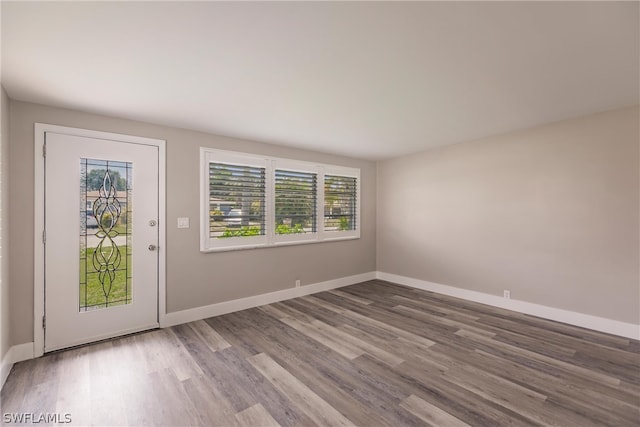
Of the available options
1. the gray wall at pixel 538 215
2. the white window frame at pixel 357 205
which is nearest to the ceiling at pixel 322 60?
the gray wall at pixel 538 215

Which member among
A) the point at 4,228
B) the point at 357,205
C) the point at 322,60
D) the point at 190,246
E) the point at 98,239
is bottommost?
the point at 190,246

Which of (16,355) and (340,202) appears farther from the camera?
(340,202)

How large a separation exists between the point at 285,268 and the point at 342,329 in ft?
4.90

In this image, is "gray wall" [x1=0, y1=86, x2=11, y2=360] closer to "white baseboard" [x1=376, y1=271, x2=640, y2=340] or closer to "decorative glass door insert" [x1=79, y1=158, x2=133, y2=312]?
"decorative glass door insert" [x1=79, y1=158, x2=133, y2=312]

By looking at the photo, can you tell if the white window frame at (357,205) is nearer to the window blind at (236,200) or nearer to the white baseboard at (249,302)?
the white baseboard at (249,302)

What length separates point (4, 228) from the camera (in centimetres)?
255

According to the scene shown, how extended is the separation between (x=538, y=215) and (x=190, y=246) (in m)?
4.48

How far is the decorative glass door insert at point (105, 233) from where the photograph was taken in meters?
3.06

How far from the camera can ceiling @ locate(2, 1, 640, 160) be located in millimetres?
1624

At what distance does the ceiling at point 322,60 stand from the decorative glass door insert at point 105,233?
657 mm

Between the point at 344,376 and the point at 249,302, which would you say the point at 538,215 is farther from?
the point at 249,302

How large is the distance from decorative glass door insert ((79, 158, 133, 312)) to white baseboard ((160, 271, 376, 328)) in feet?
1.94

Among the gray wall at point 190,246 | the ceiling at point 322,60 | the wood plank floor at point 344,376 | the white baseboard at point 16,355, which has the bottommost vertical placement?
the wood plank floor at point 344,376

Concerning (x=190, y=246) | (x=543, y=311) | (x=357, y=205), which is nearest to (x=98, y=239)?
(x=190, y=246)
